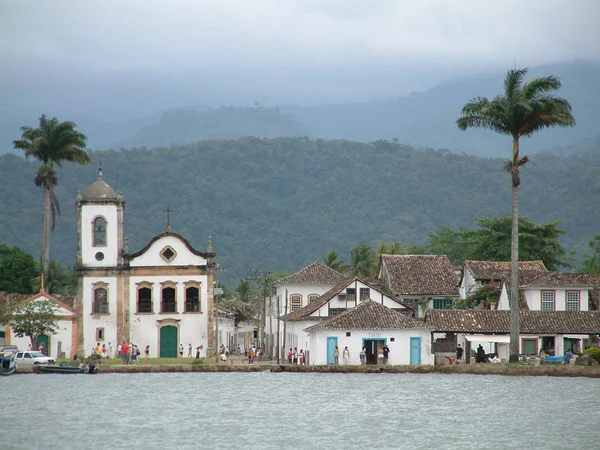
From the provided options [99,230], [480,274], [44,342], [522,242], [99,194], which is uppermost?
[99,194]

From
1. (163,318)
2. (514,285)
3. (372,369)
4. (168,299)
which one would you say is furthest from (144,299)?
(514,285)

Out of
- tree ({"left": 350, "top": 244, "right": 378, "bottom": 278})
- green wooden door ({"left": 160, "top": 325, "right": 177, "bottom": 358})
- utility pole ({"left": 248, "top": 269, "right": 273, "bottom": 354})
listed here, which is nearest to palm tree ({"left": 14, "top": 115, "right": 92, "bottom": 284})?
utility pole ({"left": 248, "top": 269, "right": 273, "bottom": 354})

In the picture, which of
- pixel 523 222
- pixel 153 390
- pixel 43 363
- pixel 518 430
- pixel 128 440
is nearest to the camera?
pixel 128 440

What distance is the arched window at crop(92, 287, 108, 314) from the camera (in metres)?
81.1

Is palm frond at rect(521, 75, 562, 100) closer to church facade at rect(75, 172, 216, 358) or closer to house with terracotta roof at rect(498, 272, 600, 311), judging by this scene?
Result: house with terracotta roof at rect(498, 272, 600, 311)

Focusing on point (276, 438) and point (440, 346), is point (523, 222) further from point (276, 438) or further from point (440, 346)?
point (276, 438)

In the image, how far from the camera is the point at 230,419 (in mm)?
47000

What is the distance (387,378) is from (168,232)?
21.1 meters

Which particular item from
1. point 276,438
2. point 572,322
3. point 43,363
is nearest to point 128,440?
point 276,438

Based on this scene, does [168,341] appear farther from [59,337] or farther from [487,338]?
[487,338]

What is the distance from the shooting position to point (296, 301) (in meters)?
86.9

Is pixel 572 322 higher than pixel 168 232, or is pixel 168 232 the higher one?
pixel 168 232

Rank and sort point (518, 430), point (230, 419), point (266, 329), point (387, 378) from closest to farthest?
point (518, 430)
point (230, 419)
point (387, 378)
point (266, 329)

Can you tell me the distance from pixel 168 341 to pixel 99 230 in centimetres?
805
